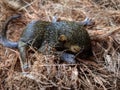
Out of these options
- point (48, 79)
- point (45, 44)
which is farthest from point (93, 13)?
point (48, 79)

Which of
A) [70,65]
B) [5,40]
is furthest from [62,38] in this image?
[5,40]

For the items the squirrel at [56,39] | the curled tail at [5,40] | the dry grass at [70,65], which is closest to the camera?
the dry grass at [70,65]

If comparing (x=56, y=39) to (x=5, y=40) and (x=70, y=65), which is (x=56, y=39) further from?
(x=5, y=40)

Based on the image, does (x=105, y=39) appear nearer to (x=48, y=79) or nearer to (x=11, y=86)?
(x=48, y=79)

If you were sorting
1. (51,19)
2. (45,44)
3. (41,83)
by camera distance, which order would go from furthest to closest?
1. (51,19)
2. (45,44)
3. (41,83)

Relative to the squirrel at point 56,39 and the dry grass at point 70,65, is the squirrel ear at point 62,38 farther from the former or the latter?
the dry grass at point 70,65

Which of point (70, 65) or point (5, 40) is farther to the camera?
point (5, 40)

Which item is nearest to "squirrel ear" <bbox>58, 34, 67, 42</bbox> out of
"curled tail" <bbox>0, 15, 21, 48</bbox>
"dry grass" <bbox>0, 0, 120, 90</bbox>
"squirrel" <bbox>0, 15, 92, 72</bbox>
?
"squirrel" <bbox>0, 15, 92, 72</bbox>

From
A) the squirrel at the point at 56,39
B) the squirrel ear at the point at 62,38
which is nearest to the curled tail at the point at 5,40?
the squirrel at the point at 56,39
